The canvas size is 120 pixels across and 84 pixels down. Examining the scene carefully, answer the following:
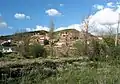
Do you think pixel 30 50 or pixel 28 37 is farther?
pixel 28 37

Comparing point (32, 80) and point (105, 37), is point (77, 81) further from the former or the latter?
point (105, 37)

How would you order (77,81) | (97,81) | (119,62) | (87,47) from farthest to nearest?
(87,47)
(119,62)
(77,81)
(97,81)

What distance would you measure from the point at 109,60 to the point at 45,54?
26.7 m

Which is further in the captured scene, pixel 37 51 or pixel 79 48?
pixel 37 51

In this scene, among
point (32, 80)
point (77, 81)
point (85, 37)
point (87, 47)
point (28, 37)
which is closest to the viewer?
point (77, 81)

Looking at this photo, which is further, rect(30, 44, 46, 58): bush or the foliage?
rect(30, 44, 46, 58): bush

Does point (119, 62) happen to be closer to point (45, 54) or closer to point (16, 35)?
point (45, 54)

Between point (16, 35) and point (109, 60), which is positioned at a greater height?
point (16, 35)

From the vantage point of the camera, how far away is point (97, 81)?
283 inches

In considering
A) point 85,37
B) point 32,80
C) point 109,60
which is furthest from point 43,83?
point 85,37

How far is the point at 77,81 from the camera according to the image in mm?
7898

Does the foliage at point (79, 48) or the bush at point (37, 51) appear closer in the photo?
the foliage at point (79, 48)

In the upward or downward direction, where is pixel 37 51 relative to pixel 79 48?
downward

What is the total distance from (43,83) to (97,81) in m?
1.81
